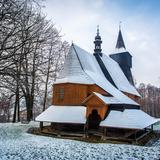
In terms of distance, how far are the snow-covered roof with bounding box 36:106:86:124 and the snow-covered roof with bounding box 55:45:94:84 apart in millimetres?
2272

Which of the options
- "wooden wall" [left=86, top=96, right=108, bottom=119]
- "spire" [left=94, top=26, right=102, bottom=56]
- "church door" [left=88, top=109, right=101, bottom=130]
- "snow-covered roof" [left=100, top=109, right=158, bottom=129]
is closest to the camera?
"snow-covered roof" [left=100, top=109, right=158, bottom=129]

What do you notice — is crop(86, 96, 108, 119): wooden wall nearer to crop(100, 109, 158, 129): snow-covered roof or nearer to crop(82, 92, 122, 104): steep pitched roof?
crop(82, 92, 122, 104): steep pitched roof

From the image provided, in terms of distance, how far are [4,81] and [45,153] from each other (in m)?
3.84

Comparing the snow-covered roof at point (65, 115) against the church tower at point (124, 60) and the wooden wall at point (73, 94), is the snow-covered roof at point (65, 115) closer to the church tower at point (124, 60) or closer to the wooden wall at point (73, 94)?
the wooden wall at point (73, 94)

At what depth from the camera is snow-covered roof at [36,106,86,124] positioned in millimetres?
15896

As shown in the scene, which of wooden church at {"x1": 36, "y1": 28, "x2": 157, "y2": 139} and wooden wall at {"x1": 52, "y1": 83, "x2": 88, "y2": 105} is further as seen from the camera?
wooden wall at {"x1": 52, "y1": 83, "x2": 88, "y2": 105}

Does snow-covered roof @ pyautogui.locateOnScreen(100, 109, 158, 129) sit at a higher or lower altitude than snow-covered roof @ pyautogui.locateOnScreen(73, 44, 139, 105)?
lower

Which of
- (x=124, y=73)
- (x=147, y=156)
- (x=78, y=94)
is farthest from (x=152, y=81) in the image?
(x=147, y=156)

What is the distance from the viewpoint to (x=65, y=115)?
16.6 m

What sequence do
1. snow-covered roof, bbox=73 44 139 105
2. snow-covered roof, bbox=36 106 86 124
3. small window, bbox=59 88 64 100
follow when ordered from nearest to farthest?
snow-covered roof, bbox=36 106 86 124 → snow-covered roof, bbox=73 44 139 105 → small window, bbox=59 88 64 100

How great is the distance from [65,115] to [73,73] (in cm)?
401

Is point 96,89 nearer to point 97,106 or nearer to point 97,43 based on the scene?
point 97,106

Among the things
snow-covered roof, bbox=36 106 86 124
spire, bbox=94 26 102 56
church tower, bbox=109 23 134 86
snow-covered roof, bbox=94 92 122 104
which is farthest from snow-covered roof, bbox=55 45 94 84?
church tower, bbox=109 23 134 86

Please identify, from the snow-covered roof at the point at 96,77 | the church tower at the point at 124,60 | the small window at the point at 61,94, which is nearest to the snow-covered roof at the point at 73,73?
the snow-covered roof at the point at 96,77
